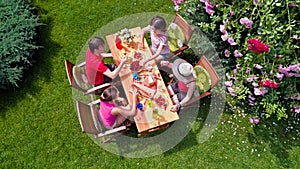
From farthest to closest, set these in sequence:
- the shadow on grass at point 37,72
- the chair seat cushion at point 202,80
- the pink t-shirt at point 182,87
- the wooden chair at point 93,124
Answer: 1. the shadow on grass at point 37,72
2. the chair seat cushion at point 202,80
3. the pink t-shirt at point 182,87
4. the wooden chair at point 93,124

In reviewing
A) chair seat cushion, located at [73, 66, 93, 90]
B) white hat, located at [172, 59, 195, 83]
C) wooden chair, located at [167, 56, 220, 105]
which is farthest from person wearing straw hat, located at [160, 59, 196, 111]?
chair seat cushion, located at [73, 66, 93, 90]

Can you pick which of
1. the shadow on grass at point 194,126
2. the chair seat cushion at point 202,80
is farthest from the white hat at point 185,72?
the shadow on grass at point 194,126

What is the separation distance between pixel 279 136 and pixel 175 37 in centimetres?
259

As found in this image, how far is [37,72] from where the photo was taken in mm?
7254

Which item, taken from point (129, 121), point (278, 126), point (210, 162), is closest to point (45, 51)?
point (129, 121)

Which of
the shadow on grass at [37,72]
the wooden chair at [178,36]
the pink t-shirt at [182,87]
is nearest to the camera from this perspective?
the pink t-shirt at [182,87]

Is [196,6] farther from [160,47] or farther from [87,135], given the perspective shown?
[87,135]

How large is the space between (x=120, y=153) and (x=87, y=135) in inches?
26.2

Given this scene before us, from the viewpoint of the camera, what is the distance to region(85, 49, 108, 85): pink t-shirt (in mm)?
6102

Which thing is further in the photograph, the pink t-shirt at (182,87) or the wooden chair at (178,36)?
the wooden chair at (178,36)

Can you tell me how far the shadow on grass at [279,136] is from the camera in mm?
6698

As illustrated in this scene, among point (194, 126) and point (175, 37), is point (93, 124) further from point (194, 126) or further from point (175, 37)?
point (175, 37)

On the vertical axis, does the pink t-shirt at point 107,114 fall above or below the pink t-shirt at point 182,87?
below

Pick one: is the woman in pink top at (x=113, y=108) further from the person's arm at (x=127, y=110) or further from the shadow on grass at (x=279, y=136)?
the shadow on grass at (x=279, y=136)
